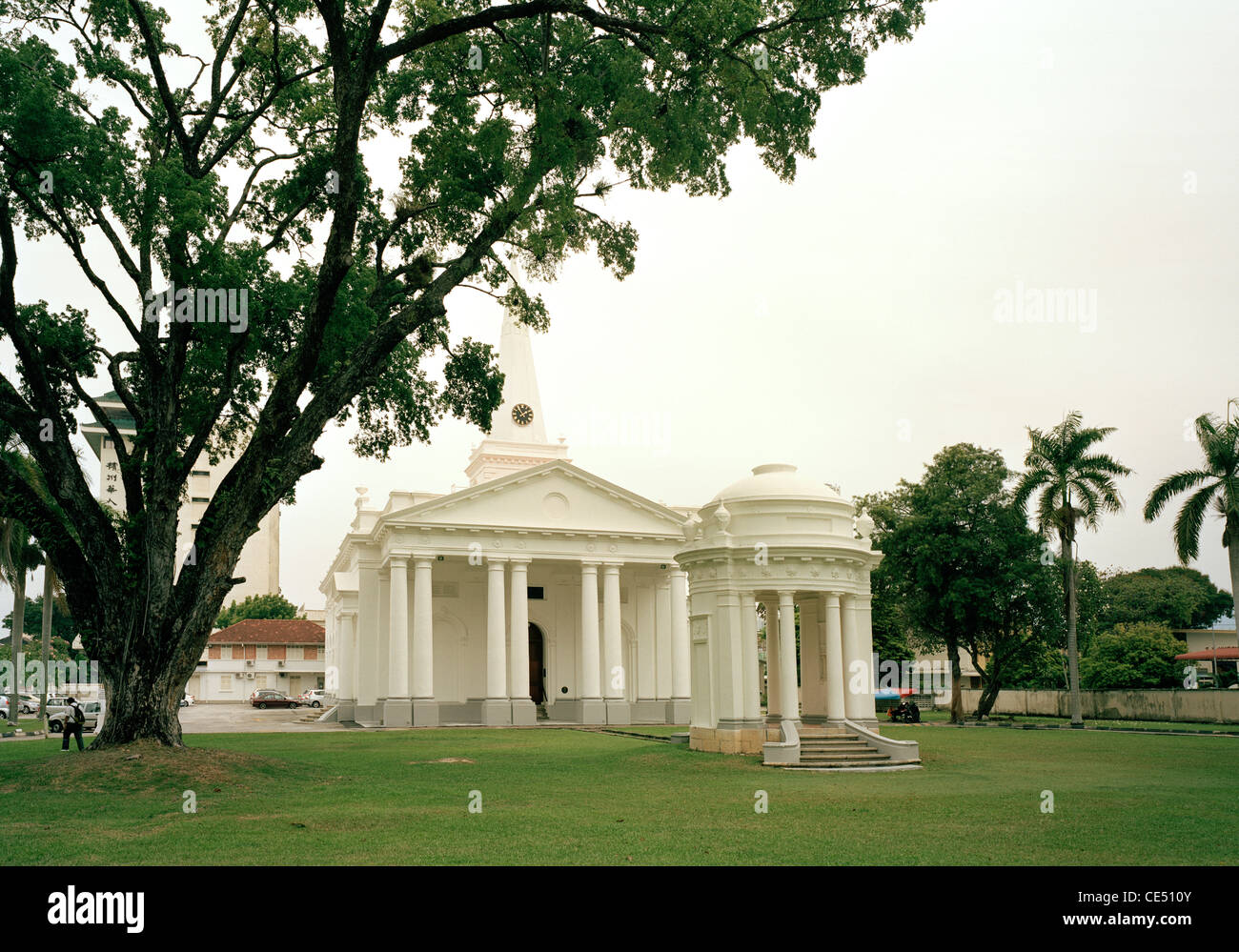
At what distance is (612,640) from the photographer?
4241cm

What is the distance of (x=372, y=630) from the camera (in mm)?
44500

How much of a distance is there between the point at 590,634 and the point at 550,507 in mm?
5530

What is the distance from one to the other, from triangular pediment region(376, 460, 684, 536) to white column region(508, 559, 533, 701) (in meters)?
1.91

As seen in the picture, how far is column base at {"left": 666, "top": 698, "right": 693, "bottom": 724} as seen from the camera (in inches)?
1721

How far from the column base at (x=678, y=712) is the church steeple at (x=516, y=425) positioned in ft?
45.0

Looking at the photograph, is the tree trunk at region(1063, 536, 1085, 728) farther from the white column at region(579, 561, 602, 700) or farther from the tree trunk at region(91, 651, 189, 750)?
the tree trunk at region(91, 651, 189, 750)

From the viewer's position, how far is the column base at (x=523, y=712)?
39844 mm

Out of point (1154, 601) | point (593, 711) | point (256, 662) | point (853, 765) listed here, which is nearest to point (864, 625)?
point (853, 765)

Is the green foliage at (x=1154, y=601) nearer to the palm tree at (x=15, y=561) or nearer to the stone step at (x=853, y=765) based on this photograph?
the stone step at (x=853, y=765)

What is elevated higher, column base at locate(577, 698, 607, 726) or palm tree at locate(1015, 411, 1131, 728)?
palm tree at locate(1015, 411, 1131, 728)

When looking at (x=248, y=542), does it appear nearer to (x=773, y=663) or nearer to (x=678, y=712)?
(x=678, y=712)

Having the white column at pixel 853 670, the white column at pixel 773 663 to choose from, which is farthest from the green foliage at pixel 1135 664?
the white column at pixel 853 670

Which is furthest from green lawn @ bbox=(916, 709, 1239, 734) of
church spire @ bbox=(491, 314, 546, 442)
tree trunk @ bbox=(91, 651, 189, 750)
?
tree trunk @ bbox=(91, 651, 189, 750)

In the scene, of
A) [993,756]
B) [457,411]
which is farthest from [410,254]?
[993,756]
